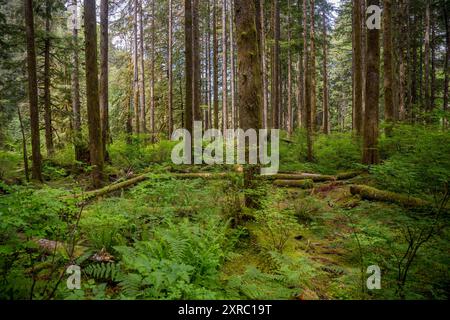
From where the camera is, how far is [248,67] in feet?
20.2

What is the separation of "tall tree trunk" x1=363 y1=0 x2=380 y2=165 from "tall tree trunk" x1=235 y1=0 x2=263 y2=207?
15.7 feet

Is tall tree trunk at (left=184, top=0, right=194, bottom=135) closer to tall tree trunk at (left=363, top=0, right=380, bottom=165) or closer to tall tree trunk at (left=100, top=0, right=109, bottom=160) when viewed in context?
tall tree trunk at (left=100, top=0, right=109, bottom=160)

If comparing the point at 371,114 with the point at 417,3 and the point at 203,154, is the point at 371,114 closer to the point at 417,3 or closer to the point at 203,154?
the point at 203,154

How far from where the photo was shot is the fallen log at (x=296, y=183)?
9.57 m

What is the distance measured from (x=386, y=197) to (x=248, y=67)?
4.65 meters

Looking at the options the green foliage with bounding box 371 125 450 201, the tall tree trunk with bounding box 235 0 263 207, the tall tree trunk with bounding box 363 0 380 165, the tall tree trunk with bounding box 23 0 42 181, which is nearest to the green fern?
the tall tree trunk with bounding box 235 0 263 207

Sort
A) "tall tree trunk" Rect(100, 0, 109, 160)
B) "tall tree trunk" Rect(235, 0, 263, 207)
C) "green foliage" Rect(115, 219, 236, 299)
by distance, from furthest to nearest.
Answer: "tall tree trunk" Rect(100, 0, 109, 160), "tall tree trunk" Rect(235, 0, 263, 207), "green foliage" Rect(115, 219, 236, 299)

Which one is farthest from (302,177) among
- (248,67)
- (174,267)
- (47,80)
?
(47,80)

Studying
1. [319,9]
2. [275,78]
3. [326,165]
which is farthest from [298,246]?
[319,9]

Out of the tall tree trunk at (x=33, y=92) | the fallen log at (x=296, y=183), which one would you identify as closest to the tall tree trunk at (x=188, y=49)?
the fallen log at (x=296, y=183)

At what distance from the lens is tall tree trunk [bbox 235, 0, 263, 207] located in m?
6.07

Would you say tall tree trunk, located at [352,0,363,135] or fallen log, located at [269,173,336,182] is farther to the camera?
tall tree trunk, located at [352,0,363,135]

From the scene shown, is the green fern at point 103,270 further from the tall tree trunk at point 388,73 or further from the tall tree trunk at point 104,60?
the tall tree trunk at point 104,60

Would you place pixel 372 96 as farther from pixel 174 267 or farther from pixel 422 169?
pixel 174 267
